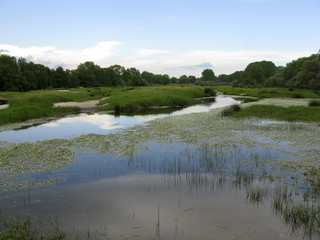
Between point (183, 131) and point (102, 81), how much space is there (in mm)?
122187

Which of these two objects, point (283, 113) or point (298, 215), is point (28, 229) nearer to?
point (298, 215)

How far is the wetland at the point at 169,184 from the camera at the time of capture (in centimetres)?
792

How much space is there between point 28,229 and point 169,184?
5897mm

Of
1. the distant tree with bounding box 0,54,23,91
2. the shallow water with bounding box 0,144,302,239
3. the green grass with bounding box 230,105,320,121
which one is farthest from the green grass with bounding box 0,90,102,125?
the distant tree with bounding box 0,54,23,91

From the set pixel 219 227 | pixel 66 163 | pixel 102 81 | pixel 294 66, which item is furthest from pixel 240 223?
pixel 102 81

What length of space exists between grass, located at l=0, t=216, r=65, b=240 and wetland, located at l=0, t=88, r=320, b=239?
43 centimetres

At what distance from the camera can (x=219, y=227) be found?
7871 mm

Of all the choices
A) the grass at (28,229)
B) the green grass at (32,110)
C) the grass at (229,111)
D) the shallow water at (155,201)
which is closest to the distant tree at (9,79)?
the green grass at (32,110)

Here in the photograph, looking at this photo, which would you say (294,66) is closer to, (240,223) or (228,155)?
(228,155)

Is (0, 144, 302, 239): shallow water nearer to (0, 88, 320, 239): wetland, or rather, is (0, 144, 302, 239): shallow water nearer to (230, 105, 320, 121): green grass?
(0, 88, 320, 239): wetland

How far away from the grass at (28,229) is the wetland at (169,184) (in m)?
0.43

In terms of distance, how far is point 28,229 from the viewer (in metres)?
7.41

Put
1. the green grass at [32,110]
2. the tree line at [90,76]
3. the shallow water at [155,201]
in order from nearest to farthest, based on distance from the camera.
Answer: the shallow water at [155,201]
the green grass at [32,110]
the tree line at [90,76]

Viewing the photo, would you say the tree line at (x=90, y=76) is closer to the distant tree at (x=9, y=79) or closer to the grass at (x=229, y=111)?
the distant tree at (x=9, y=79)
